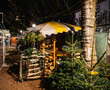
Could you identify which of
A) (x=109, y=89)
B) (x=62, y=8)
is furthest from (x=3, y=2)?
(x=109, y=89)

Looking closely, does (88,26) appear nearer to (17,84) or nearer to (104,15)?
(17,84)

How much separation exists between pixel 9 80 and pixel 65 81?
3564 millimetres

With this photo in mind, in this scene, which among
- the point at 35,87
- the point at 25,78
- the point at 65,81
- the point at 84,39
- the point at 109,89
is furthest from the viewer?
the point at 25,78

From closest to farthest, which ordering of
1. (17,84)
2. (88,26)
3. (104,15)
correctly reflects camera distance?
(88,26) → (17,84) → (104,15)

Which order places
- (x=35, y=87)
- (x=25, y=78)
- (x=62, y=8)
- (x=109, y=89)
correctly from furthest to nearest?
1. (x=62, y=8)
2. (x=25, y=78)
3. (x=35, y=87)
4. (x=109, y=89)

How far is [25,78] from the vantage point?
5145 mm

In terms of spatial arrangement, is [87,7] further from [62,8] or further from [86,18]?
[62,8]

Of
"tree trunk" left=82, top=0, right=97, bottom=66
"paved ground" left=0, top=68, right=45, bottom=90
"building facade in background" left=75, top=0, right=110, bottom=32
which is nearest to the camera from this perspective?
"tree trunk" left=82, top=0, right=97, bottom=66

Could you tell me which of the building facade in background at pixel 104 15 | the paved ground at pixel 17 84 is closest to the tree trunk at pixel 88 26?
the paved ground at pixel 17 84

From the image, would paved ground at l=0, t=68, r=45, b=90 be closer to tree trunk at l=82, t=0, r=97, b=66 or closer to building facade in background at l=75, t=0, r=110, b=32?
tree trunk at l=82, t=0, r=97, b=66

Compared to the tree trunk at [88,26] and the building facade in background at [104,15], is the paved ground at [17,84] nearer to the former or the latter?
the tree trunk at [88,26]

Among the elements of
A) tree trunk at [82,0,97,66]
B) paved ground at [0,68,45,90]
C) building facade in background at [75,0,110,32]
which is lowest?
paved ground at [0,68,45,90]

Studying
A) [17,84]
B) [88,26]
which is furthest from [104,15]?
[17,84]

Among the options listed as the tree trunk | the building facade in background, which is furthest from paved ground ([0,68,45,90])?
the building facade in background
